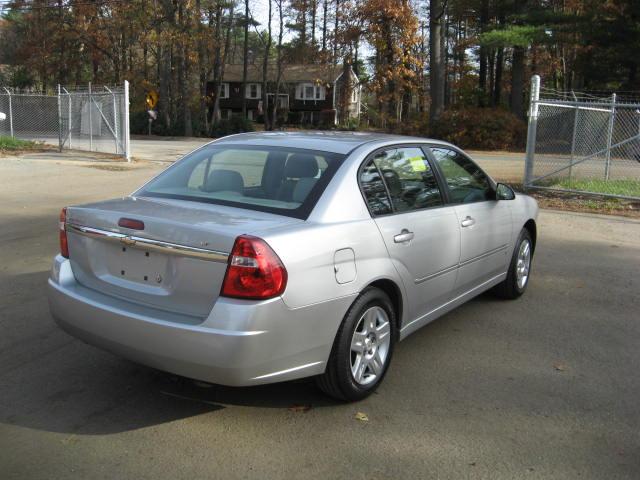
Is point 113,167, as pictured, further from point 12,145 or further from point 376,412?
point 376,412

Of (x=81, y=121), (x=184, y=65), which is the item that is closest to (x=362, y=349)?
(x=81, y=121)

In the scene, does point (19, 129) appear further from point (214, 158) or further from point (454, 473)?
point (454, 473)

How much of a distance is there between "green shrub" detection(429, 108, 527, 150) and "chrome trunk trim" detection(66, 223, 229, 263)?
95.1ft

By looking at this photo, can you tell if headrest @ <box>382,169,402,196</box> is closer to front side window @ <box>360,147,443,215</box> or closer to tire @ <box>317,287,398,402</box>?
front side window @ <box>360,147,443,215</box>

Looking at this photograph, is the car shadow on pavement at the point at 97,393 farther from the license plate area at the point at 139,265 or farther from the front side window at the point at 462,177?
the front side window at the point at 462,177

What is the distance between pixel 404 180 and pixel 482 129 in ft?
93.9

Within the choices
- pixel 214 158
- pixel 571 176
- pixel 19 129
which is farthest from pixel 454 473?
pixel 19 129

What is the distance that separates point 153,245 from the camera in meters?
3.35

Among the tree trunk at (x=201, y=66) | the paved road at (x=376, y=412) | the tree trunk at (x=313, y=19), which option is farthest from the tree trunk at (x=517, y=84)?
the paved road at (x=376, y=412)

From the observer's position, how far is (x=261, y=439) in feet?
10.9

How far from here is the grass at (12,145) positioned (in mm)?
22328

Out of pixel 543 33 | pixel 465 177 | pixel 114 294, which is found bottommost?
pixel 114 294

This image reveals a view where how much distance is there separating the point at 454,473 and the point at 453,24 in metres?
65.4

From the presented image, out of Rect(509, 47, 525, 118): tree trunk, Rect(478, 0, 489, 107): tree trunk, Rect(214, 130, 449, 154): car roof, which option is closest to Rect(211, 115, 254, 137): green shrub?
Rect(478, 0, 489, 107): tree trunk
